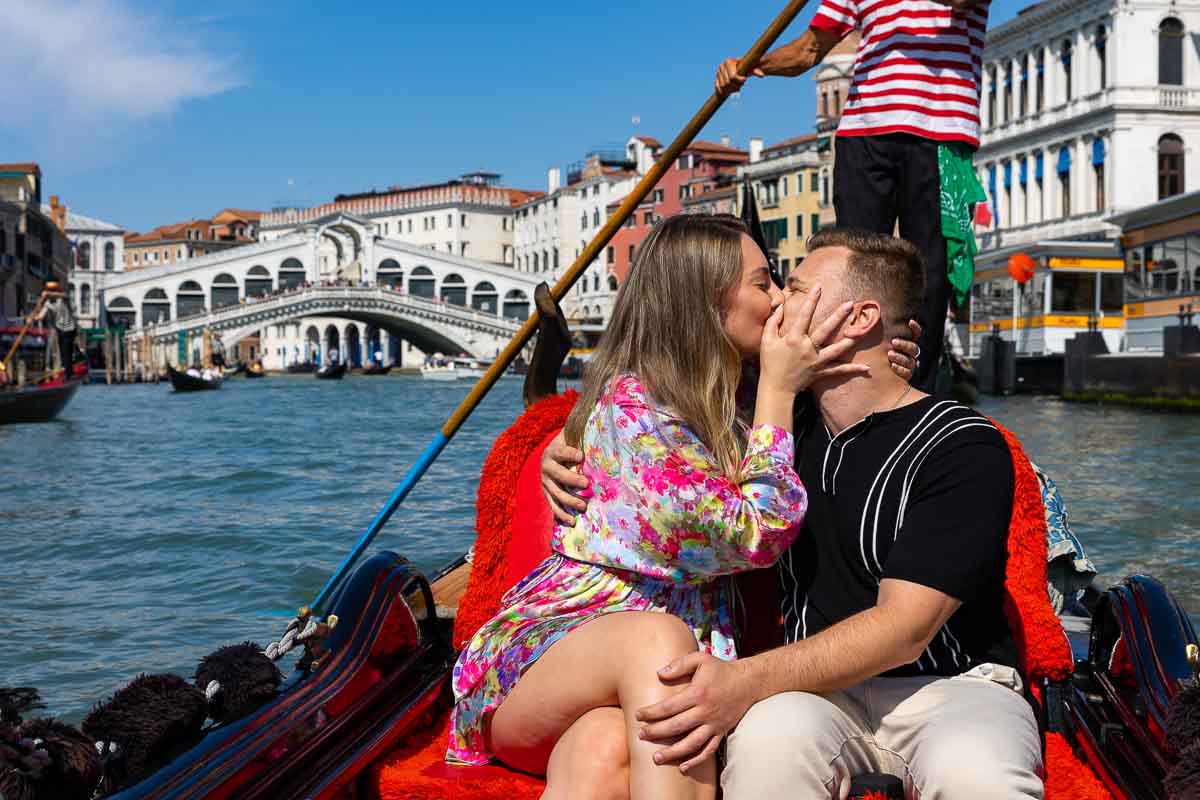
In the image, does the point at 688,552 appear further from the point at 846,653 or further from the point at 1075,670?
the point at 1075,670

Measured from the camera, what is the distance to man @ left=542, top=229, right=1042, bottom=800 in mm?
967

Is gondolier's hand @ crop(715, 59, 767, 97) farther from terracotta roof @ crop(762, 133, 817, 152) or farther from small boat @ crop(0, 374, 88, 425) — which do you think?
terracotta roof @ crop(762, 133, 817, 152)

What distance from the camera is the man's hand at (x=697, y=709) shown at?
96cm

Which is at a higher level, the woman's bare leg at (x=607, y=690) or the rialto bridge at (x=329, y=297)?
the rialto bridge at (x=329, y=297)

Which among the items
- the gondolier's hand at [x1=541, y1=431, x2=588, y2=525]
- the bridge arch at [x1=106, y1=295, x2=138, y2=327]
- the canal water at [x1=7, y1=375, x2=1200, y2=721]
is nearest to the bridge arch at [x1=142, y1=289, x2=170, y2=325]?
the bridge arch at [x1=106, y1=295, x2=138, y2=327]

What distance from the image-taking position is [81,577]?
386cm

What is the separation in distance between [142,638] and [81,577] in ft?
3.19

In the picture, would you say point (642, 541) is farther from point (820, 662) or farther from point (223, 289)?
point (223, 289)

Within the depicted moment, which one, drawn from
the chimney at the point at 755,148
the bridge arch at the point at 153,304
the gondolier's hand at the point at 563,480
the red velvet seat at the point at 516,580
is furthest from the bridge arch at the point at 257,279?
the gondolier's hand at the point at 563,480

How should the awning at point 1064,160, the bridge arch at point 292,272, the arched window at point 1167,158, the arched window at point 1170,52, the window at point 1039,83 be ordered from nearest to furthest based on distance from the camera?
the arched window at point 1170,52 → the arched window at point 1167,158 → the awning at point 1064,160 → the window at point 1039,83 → the bridge arch at point 292,272

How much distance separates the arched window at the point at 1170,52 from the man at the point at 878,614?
1773 centimetres

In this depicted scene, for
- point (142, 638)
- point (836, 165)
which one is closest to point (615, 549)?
point (836, 165)

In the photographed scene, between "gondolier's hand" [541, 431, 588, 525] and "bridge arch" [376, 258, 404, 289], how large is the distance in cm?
3607

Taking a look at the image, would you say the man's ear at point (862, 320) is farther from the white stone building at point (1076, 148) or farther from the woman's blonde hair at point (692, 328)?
the white stone building at point (1076, 148)
